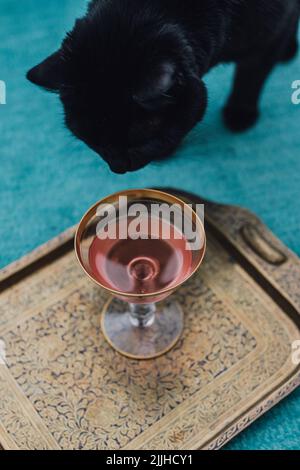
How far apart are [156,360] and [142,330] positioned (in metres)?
0.06

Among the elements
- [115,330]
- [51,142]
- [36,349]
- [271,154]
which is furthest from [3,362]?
[271,154]

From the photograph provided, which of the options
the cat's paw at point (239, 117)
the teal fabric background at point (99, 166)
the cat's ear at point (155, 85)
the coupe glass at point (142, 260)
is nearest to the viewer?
the cat's ear at point (155, 85)

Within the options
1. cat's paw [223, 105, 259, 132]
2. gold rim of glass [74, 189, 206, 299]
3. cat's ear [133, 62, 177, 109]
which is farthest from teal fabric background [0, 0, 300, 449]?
cat's ear [133, 62, 177, 109]

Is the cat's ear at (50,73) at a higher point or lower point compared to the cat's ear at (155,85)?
lower

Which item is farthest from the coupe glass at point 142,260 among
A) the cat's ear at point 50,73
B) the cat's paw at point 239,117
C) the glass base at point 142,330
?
the cat's paw at point 239,117

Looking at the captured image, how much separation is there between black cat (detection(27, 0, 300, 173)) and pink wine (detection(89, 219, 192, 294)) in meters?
0.14

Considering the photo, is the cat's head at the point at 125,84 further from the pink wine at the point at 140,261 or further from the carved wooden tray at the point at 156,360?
the carved wooden tray at the point at 156,360

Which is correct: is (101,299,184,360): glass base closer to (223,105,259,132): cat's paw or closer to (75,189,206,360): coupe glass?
(75,189,206,360): coupe glass

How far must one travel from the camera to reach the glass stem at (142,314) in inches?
38.7

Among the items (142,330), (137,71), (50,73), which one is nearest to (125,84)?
(137,71)

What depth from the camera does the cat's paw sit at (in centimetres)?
132

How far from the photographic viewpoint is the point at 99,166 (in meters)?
1.28

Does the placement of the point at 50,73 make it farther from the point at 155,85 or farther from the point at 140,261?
the point at 140,261

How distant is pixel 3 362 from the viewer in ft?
3.23
